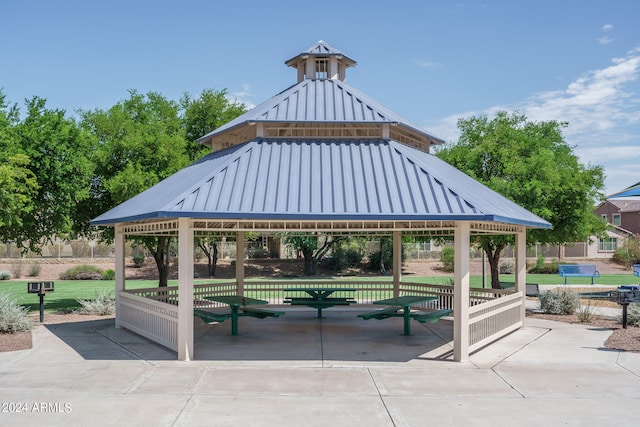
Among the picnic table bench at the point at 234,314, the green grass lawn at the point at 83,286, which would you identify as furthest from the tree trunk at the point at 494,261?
the green grass lawn at the point at 83,286

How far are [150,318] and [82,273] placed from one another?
3169 centimetres

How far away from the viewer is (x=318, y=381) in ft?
34.2

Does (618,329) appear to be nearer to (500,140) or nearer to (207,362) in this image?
(500,140)

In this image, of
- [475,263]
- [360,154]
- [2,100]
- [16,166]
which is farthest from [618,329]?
[475,263]

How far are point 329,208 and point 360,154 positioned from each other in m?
3.02

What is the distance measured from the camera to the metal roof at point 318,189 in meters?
11.8

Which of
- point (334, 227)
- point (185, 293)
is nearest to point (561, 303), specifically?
point (334, 227)

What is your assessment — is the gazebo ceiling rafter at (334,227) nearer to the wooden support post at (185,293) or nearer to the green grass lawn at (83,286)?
the wooden support post at (185,293)

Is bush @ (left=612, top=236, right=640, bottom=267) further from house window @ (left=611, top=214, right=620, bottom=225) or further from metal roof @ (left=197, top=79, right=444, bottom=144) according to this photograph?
metal roof @ (left=197, top=79, right=444, bottom=144)

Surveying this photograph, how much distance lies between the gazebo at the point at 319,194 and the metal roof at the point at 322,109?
0.03 m

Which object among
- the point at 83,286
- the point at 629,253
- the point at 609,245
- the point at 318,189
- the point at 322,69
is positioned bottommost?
the point at 83,286

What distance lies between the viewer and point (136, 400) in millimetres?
9102

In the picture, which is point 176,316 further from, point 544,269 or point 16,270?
point 544,269

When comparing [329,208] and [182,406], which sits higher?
[329,208]
